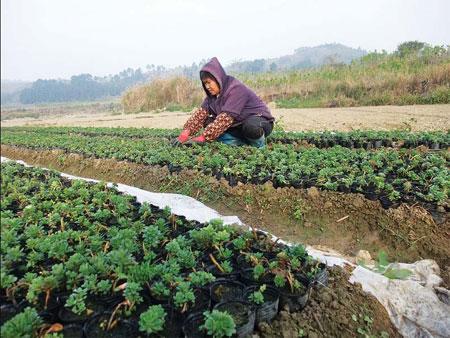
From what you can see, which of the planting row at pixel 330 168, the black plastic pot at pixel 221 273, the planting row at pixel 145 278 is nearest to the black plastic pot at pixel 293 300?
the planting row at pixel 145 278

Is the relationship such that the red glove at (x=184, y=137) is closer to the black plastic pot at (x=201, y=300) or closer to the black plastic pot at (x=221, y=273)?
the black plastic pot at (x=221, y=273)

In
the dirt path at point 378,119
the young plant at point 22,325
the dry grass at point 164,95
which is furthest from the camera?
the dry grass at point 164,95

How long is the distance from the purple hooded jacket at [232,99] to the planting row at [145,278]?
2.74m

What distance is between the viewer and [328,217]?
405 centimetres

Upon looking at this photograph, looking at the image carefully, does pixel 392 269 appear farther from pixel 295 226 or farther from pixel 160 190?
pixel 160 190

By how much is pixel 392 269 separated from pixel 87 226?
2.52 metres

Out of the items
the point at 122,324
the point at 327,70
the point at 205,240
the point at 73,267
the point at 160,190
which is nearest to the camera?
the point at 122,324

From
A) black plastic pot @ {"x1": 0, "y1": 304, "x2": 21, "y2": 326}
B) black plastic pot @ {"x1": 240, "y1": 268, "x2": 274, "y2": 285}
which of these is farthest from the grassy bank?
black plastic pot @ {"x1": 0, "y1": 304, "x2": 21, "y2": 326}

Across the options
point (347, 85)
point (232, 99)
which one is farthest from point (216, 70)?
point (347, 85)

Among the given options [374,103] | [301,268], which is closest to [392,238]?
[301,268]

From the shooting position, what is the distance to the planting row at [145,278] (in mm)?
2127

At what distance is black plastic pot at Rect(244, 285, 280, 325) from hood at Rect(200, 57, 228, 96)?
388 centimetres

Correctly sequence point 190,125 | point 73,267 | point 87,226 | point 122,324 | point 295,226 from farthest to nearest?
point 190,125 < point 295,226 < point 87,226 < point 73,267 < point 122,324

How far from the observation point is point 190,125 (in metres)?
6.48
